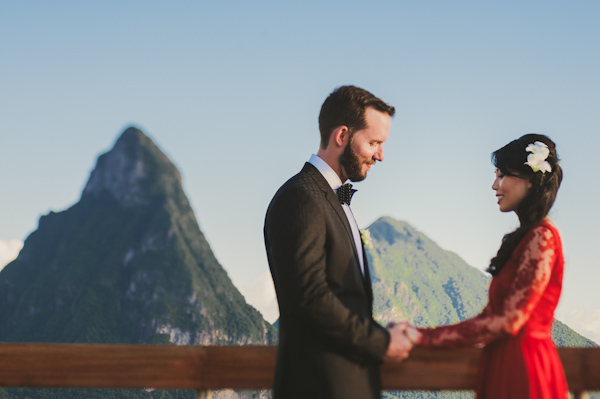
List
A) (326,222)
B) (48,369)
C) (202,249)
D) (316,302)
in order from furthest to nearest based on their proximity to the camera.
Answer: (202,249), (48,369), (326,222), (316,302)

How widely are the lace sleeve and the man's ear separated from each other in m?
0.81

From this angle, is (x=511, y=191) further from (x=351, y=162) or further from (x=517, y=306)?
(x=351, y=162)

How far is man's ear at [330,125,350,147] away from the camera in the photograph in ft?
7.66

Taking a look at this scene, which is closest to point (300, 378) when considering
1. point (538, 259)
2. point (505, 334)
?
point (505, 334)

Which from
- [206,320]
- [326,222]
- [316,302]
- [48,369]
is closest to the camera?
[316,302]

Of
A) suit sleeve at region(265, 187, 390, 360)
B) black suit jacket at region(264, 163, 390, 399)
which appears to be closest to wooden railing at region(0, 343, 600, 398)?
black suit jacket at region(264, 163, 390, 399)

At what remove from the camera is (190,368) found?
2.23 meters

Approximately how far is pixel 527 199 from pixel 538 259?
0.34m

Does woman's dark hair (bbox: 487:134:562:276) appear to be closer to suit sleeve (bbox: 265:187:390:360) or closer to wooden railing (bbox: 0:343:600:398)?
wooden railing (bbox: 0:343:600:398)

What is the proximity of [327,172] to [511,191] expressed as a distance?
82cm

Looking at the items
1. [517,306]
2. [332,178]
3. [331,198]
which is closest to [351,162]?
[332,178]

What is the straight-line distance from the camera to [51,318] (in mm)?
122250

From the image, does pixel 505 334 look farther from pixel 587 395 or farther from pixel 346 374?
pixel 346 374

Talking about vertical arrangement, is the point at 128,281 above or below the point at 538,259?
above
